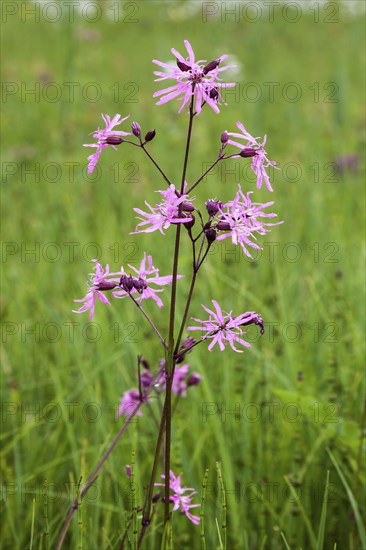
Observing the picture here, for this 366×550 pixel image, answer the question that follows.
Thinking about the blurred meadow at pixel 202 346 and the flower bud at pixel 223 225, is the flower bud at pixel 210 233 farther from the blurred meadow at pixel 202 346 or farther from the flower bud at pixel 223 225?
the blurred meadow at pixel 202 346

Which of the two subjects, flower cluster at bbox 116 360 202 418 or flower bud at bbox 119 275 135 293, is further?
flower cluster at bbox 116 360 202 418

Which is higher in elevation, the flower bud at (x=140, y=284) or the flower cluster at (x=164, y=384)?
the flower bud at (x=140, y=284)

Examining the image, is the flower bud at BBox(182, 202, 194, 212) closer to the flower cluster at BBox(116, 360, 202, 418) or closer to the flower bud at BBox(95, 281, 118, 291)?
the flower bud at BBox(95, 281, 118, 291)

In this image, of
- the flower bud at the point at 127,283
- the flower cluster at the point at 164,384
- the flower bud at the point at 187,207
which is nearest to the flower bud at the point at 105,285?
the flower bud at the point at 127,283

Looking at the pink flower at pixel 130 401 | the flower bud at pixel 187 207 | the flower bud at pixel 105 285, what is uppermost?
the flower bud at pixel 187 207

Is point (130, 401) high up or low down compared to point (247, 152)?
down

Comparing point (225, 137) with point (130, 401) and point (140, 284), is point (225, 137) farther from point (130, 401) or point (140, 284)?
point (130, 401)

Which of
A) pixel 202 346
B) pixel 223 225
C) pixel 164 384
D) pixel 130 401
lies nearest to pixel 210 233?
pixel 223 225

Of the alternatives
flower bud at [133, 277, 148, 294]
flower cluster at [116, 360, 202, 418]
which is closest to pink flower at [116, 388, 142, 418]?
flower cluster at [116, 360, 202, 418]

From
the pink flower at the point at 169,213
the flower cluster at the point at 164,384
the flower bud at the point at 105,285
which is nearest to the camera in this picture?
the pink flower at the point at 169,213

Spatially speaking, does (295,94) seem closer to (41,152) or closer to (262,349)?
(41,152)
